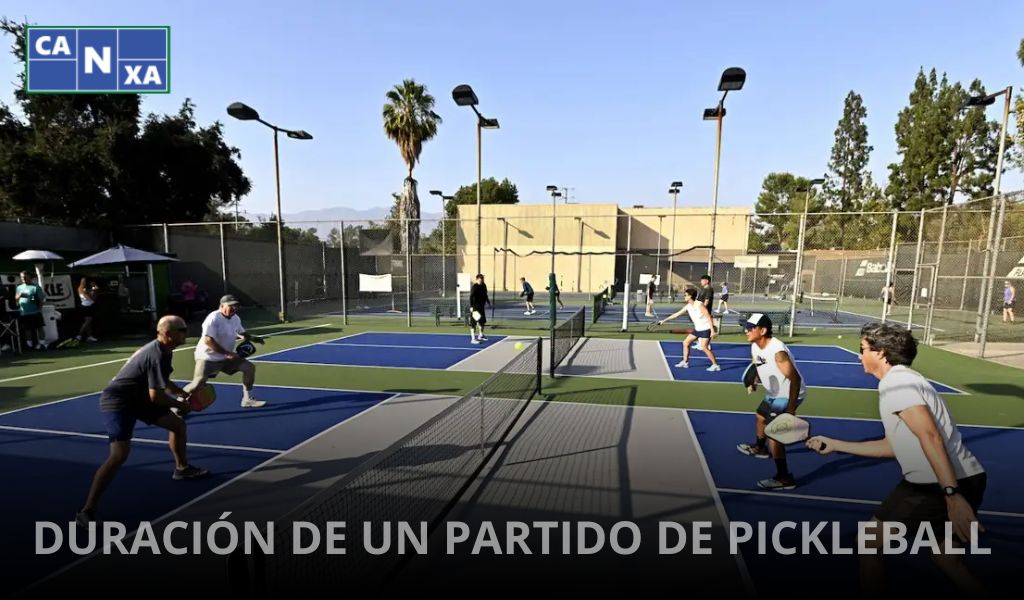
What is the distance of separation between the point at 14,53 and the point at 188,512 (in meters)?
31.8

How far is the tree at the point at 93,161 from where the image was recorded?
20.9 metres

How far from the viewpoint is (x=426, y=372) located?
35.7 feet

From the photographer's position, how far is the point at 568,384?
968cm

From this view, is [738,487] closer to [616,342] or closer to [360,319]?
[616,342]

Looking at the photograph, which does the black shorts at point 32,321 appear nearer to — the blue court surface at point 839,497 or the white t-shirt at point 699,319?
the blue court surface at point 839,497

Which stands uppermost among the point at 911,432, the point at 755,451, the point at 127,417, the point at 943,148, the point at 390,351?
the point at 943,148

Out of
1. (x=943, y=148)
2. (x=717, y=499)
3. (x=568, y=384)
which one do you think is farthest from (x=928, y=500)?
(x=943, y=148)

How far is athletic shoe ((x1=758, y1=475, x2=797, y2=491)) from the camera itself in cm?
510

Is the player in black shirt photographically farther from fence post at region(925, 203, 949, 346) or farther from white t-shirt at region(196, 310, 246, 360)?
fence post at region(925, 203, 949, 346)

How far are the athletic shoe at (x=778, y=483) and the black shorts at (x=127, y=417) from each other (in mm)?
6338

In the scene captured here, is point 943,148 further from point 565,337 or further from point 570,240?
point 565,337

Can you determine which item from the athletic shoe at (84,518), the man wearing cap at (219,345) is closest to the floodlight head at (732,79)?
the man wearing cap at (219,345)

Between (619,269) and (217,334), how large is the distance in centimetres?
3596

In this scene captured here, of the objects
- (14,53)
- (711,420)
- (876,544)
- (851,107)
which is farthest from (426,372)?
(851,107)
